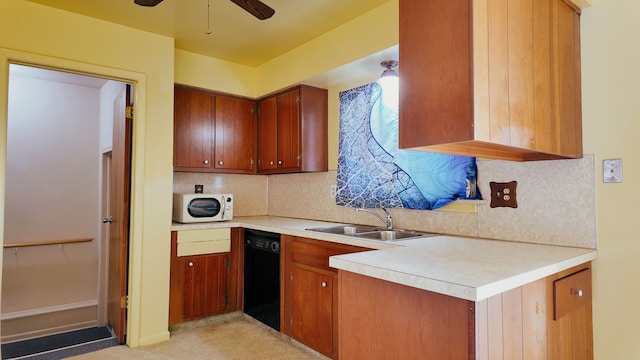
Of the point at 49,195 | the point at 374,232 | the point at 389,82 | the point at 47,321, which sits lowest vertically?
the point at 47,321

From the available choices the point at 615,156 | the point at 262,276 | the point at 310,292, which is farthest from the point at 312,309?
the point at 615,156

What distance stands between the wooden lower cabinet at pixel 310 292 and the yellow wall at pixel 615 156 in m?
1.25

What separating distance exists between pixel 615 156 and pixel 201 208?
2958 millimetres

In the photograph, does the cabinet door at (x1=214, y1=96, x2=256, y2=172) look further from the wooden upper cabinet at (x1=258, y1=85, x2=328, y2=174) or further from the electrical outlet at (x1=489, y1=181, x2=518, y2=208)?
the electrical outlet at (x1=489, y1=181, x2=518, y2=208)

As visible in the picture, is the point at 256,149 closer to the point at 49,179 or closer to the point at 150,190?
the point at 150,190

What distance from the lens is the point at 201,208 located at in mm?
3291

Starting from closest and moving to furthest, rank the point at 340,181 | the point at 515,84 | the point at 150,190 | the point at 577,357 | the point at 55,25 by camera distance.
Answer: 1. the point at 515,84
2. the point at 577,357
3. the point at 55,25
4. the point at 150,190
5. the point at 340,181

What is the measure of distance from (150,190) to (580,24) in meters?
3.03

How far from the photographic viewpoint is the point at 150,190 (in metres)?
2.91

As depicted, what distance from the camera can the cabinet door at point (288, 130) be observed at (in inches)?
133

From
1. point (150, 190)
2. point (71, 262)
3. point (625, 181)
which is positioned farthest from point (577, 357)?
point (71, 262)

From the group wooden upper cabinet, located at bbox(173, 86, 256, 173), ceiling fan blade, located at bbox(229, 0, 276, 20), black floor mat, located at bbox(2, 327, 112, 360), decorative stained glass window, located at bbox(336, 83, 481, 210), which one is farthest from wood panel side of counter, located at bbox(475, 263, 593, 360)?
black floor mat, located at bbox(2, 327, 112, 360)

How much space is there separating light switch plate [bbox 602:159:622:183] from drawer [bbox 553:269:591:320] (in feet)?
1.52

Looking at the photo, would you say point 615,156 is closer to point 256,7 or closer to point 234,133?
point 256,7
